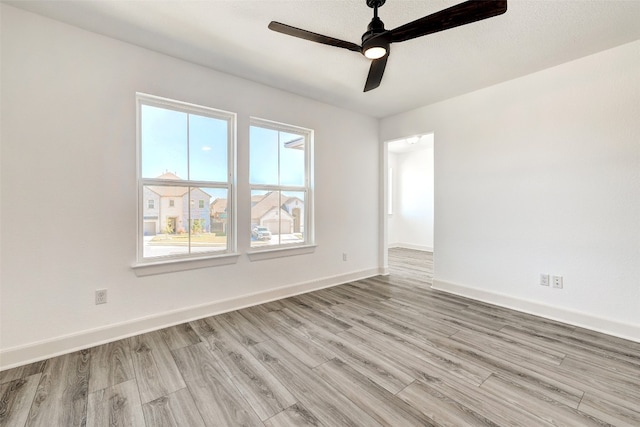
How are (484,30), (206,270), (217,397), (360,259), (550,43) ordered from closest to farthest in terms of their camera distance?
1. (217,397)
2. (484,30)
3. (550,43)
4. (206,270)
5. (360,259)

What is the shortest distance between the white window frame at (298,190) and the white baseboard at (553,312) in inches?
77.8

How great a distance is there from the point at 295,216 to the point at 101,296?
7.21ft

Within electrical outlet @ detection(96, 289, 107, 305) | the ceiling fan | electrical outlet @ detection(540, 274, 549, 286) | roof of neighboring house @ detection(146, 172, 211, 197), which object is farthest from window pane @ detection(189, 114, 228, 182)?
electrical outlet @ detection(540, 274, 549, 286)

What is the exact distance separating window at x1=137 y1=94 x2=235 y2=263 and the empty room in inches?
0.8

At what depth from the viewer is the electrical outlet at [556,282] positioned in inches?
111

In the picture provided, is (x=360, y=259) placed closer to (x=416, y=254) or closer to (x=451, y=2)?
(x=416, y=254)

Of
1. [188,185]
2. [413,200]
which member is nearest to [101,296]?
[188,185]

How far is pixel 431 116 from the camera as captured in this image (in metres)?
3.89

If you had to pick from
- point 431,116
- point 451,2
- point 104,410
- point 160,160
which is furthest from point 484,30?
point 104,410

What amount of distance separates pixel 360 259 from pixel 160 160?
10.1 ft

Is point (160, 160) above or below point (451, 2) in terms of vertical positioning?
below

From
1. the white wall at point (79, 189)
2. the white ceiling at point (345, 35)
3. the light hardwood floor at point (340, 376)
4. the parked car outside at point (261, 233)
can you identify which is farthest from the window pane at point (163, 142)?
the light hardwood floor at point (340, 376)

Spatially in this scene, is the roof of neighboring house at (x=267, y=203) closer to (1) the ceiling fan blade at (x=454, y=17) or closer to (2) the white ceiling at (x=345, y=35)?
(2) the white ceiling at (x=345, y=35)

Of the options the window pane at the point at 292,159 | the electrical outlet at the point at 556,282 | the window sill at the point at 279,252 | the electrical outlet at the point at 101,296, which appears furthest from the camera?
the window pane at the point at 292,159
